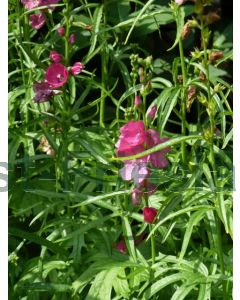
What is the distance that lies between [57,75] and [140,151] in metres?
0.35

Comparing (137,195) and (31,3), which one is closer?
(137,195)

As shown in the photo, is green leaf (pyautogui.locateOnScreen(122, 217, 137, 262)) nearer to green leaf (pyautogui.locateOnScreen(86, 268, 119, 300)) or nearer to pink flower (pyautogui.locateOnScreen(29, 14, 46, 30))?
green leaf (pyautogui.locateOnScreen(86, 268, 119, 300))

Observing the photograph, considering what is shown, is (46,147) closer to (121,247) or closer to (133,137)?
(121,247)

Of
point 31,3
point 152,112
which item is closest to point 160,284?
point 152,112

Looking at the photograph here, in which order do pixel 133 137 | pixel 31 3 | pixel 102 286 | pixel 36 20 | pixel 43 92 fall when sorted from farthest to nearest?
pixel 36 20
pixel 31 3
pixel 43 92
pixel 102 286
pixel 133 137

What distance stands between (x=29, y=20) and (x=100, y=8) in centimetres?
24

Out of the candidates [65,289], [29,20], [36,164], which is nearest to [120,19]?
[29,20]

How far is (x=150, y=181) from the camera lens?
4.92 ft

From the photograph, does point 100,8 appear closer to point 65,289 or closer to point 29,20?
point 29,20

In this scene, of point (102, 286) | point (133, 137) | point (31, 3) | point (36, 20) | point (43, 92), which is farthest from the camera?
point (36, 20)

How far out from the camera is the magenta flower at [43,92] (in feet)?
5.49

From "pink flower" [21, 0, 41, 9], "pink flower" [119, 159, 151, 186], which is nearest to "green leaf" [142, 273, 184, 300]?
"pink flower" [119, 159, 151, 186]

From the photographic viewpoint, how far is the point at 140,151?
57.2 inches

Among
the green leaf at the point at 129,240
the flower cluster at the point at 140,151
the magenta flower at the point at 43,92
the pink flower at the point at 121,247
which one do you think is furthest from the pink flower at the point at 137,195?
the magenta flower at the point at 43,92
